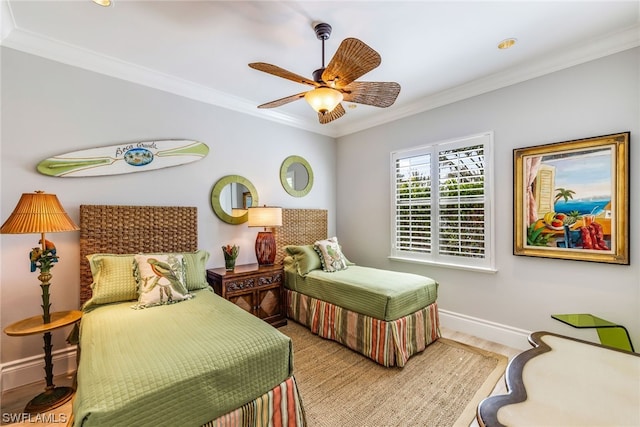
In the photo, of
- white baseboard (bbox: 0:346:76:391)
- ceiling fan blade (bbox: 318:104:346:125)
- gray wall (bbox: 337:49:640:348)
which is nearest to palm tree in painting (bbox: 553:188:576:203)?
gray wall (bbox: 337:49:640:348)

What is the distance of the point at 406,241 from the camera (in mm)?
3729

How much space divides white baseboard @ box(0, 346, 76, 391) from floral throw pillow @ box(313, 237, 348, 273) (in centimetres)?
249

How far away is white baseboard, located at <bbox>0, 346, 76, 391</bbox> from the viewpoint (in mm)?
2139

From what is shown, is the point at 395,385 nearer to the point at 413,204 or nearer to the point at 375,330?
the point at 375,330

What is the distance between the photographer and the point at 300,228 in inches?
158

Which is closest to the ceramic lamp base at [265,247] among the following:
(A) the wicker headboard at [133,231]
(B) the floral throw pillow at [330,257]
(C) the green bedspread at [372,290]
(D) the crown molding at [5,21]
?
(C) the green bedspread at [372,290]

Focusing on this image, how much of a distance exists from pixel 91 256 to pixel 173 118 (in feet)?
5.22

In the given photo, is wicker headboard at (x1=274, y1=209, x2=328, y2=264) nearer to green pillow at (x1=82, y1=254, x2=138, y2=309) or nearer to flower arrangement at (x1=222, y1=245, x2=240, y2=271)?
flower arrangement at (x1=222, y1=245, x2=240, y2=271)

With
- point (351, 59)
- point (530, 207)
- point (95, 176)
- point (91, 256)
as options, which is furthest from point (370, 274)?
point (95, 176)

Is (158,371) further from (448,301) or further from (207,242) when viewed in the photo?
(448,301)

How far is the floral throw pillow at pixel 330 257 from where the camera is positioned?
10.8 ft

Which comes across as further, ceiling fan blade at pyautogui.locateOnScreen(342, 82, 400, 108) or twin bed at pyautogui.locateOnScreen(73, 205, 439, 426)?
ceiling fan blade at pyautogui.locateOnScreen(342, 82, 400, 108)

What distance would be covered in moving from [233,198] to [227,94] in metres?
1.25

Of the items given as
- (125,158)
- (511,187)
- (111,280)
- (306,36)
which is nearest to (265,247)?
(111,280)
